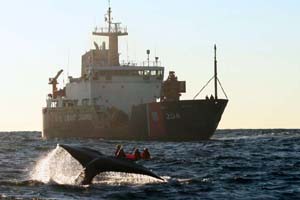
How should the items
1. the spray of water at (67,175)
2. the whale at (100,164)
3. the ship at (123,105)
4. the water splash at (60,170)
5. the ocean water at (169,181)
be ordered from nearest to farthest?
the whale at (100,164), the ocean water at (169,181), the spray of water at (67,175), the water splash at (60,170), the ship at (123,105)

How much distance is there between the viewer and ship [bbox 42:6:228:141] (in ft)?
248

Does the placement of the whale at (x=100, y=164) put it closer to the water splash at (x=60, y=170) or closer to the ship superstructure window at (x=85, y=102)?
the water splash at (x=60, y=170)

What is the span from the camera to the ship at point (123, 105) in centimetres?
7569

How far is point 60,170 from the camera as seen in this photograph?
111ft

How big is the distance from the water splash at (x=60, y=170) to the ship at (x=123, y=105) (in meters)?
37.9

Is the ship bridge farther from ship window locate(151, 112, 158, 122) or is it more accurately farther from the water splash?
the water splash

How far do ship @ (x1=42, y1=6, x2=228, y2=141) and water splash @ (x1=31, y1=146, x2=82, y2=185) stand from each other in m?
37.9

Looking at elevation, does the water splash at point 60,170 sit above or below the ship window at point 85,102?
below

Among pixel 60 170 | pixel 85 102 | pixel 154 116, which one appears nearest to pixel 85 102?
pixel 85 102

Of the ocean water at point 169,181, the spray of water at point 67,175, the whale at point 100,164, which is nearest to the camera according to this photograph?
the whale at point 100,164

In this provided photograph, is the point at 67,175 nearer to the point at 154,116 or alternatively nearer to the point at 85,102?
the point at 154,116

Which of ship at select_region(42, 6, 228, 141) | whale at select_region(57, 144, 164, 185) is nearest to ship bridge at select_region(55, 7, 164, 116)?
ship at select_region(42, 6, 228, 141)

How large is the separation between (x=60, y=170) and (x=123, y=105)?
52821 millimetres

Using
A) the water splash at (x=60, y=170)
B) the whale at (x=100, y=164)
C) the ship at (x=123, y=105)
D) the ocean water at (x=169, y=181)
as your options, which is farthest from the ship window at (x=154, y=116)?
the whale at (x=100, y=164)
